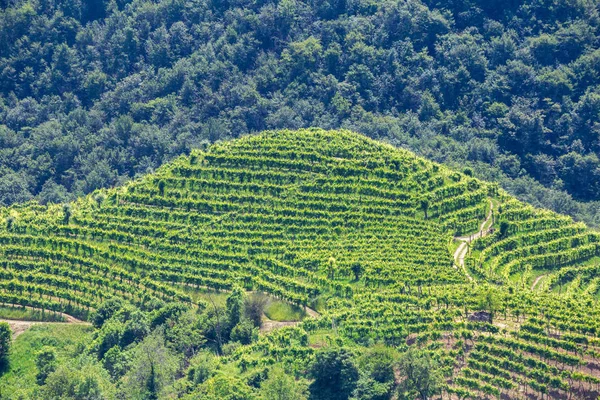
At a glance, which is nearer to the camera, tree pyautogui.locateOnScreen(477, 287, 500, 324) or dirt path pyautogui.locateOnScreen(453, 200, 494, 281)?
tree pyautogui.locateOnScreen(477, 287, 500, 324)

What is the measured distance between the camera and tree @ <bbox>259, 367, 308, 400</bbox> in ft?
225

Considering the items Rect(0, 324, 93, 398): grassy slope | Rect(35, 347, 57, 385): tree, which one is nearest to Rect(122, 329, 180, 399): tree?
Rect(35, 347, 57, 385): tree

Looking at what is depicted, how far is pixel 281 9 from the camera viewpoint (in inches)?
6083

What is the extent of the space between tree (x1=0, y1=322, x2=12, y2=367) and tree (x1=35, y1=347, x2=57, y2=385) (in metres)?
3.77

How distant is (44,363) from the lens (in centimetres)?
7950

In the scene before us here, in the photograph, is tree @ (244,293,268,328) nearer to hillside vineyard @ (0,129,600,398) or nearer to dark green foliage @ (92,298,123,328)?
hillside vineyard @ (0,129,600,398)

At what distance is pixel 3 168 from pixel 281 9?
39.1 m

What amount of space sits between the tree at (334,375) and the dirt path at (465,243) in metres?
17.7

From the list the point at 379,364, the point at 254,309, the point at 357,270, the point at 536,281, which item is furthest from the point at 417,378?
the point at 536,281

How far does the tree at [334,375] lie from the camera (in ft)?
231

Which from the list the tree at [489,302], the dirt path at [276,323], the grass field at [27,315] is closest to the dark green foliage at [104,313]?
the grass field at [27,315]

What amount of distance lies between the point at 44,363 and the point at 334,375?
20142mm

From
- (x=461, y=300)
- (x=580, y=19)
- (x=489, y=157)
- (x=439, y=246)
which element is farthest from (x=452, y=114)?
(x=461, y=300)

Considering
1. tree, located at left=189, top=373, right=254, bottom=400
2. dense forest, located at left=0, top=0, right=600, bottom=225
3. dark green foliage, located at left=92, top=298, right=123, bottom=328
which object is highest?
dense forest, located at left=0, top=0, right=600, bottom=225
